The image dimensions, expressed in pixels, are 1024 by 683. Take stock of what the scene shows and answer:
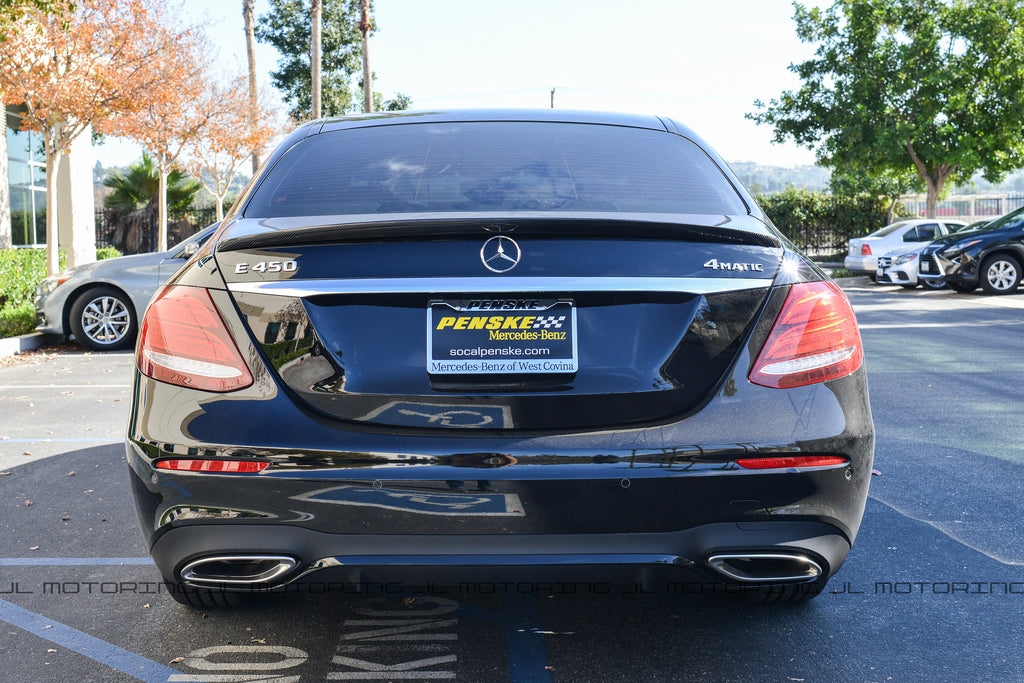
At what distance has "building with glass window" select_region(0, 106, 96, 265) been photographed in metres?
23.2

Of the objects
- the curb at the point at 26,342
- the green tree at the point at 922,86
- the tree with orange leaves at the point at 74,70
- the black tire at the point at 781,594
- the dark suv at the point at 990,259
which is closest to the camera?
the black tire at the point at 781,594

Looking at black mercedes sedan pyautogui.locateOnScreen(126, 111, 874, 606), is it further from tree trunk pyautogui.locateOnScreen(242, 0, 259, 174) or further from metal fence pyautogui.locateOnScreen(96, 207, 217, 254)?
tree trunk pyautogui.locateOnScreen(242, 0, 259, 174)

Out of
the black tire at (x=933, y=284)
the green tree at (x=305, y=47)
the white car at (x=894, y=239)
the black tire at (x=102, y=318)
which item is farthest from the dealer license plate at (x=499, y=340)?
the green tree at (x=305, y=47)

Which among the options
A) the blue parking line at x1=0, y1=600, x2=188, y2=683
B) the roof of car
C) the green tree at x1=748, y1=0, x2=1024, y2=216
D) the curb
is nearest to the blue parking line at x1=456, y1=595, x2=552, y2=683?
the blue parking line at x1=0, y1=600, x2=188, y2=683

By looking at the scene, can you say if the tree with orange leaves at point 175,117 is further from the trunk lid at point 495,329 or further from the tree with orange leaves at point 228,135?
the trunk lid at point 495,329

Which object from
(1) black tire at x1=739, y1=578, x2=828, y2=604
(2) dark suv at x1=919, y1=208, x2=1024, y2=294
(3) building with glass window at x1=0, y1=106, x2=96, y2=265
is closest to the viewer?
(1) black tire at x1=739, y1=578, x2=828, y2=604

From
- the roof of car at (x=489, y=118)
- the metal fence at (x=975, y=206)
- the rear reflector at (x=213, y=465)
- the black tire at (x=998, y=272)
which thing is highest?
the metal fence at (x=975, y=206)

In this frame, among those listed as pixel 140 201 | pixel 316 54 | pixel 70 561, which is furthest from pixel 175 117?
pixel 70 561

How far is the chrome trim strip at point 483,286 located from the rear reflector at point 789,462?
46 cm

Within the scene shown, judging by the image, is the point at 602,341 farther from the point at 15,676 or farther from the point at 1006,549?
the point at 1006,549

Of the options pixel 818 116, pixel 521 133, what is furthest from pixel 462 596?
pixel 818 116

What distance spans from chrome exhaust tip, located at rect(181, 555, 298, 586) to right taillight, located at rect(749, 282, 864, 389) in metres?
1.35

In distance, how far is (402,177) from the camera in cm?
334

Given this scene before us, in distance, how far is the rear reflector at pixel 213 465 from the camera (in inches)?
107
